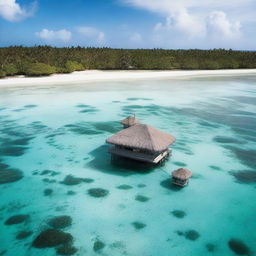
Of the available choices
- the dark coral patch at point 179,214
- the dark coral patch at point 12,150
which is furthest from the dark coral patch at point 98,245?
the dark coral patch at point 12,150

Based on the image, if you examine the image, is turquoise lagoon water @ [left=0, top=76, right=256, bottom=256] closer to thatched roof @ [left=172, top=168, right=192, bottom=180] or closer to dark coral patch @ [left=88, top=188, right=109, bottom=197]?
dark coral patch @ [left=88, top=188, right=109, bottom=197]

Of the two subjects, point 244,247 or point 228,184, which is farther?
point 228,184

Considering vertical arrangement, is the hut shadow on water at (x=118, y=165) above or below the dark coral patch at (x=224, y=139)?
below

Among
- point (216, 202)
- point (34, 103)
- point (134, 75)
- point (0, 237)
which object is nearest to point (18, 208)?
point (0, 237)

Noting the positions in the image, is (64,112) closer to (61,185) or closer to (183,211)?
(61,185)

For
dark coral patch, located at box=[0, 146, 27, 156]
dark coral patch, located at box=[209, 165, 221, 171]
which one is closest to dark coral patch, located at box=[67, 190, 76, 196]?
dark coral patch, located at box=[0, 146, 27, 156]

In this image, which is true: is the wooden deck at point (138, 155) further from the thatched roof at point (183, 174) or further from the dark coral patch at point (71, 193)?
the dark coral patch at point (71, 193)
